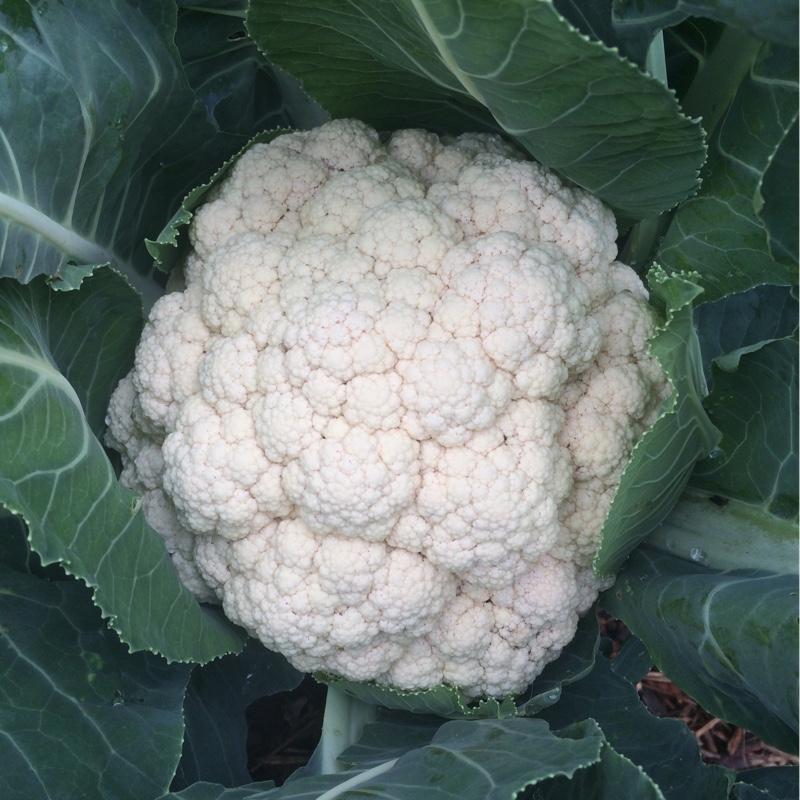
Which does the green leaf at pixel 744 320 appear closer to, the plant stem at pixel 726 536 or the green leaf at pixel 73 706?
the plant stem at pixel 726 536

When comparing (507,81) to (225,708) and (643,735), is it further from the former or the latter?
(225,708)

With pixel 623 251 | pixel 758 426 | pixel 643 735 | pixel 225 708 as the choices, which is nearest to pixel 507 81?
pixel 623 251

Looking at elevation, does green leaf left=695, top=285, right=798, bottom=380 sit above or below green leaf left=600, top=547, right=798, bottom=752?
above

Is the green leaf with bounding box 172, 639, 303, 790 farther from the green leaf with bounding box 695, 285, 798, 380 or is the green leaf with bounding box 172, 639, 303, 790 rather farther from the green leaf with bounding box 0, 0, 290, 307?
the green leaf with bounding box 695, 285, 798, 380

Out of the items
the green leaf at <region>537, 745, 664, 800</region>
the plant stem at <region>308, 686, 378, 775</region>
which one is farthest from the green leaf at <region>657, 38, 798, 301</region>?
the plant stem at <region>308, 686, 378, 775</region>

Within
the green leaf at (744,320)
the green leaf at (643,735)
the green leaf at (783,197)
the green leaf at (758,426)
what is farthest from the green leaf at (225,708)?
the green leaf at (783,197)

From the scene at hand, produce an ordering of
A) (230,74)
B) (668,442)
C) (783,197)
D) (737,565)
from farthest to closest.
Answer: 1. (230,74)
2. (737,565)
3. (668,442)
4. (783,197)

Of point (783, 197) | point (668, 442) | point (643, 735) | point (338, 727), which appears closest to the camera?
point (783, 197)

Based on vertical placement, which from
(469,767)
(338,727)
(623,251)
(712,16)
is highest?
(712,16)

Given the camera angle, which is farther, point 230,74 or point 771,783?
point 230,74
